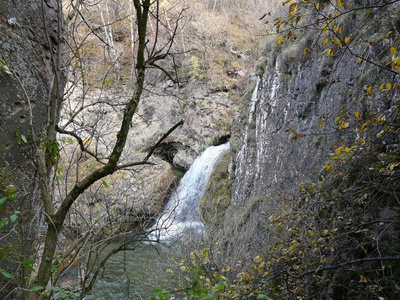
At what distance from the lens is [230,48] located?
18.6 m

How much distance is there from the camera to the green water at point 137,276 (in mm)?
6734

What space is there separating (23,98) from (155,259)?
801 centimetres

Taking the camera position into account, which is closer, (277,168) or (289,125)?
(289,125)

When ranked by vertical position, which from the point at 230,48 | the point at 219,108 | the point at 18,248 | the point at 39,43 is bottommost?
the point at 18,248

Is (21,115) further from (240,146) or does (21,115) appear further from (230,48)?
(230,48)

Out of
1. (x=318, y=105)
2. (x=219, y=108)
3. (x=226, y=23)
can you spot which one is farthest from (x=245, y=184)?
(x=226, y=23)

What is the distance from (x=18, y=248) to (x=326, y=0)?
25.8ft

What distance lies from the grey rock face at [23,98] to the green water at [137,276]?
14.9ft

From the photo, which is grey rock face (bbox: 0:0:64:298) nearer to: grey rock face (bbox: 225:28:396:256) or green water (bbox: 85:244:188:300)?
grey rock face (bbox: 225:28:396:256)

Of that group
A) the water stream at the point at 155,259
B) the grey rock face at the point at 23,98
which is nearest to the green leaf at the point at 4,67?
the grey rock face at the point at 23,98

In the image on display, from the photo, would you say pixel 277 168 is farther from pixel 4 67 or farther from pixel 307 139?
pixel 4 67

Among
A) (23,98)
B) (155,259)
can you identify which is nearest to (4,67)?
(23,98)

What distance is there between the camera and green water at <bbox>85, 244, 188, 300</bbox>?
6.73 meters

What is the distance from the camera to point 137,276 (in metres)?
7.78
